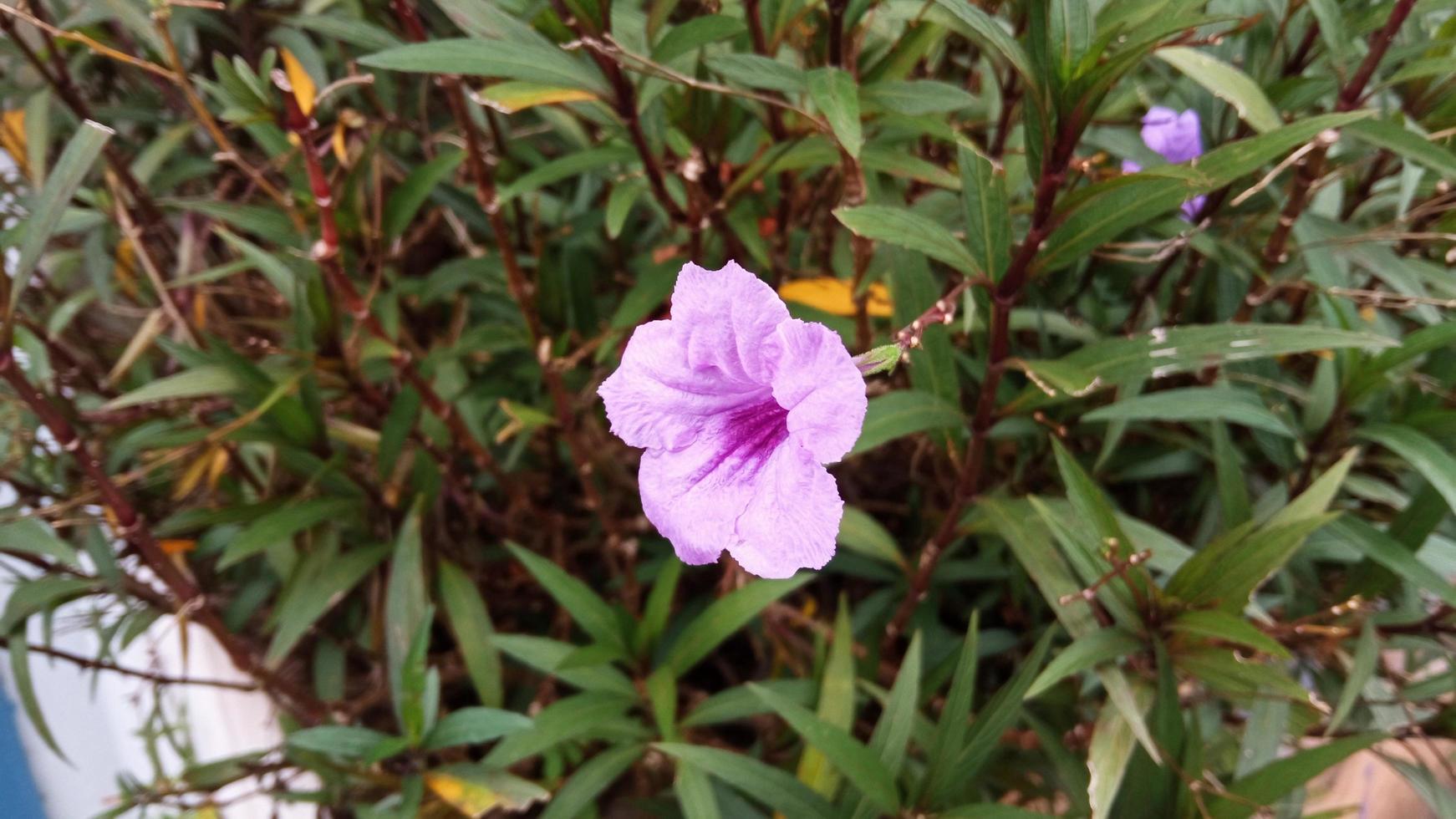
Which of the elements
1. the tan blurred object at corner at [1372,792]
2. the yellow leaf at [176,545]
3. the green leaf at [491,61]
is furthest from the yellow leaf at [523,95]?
the tan blurred object at corner at [1372,792]

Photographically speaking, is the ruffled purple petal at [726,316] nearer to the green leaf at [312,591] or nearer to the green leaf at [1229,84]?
the green leaf at [1229,84]

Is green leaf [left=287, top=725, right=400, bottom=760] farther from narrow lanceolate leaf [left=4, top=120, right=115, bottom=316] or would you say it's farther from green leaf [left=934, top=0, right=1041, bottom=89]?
green leaf [left=934, top=0, right=1041, bottom=89]

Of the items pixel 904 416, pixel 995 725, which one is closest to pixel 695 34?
pixel 904 416

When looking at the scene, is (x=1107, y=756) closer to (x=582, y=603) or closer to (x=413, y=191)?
(x=582, y=603)

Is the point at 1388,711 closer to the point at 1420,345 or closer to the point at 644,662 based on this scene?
the point at 1420,345

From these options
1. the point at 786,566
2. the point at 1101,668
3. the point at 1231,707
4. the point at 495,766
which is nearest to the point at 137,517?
the point at 495,766

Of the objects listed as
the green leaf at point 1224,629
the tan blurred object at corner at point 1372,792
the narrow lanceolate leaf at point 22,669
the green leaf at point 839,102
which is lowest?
the tan blurred object at corner at point 1372,792

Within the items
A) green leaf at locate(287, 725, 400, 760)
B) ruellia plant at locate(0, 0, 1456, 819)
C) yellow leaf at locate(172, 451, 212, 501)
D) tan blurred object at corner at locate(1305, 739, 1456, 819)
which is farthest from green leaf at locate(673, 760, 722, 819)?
tan blurred object at corner at locate(1305, 739, 1456, 819)
